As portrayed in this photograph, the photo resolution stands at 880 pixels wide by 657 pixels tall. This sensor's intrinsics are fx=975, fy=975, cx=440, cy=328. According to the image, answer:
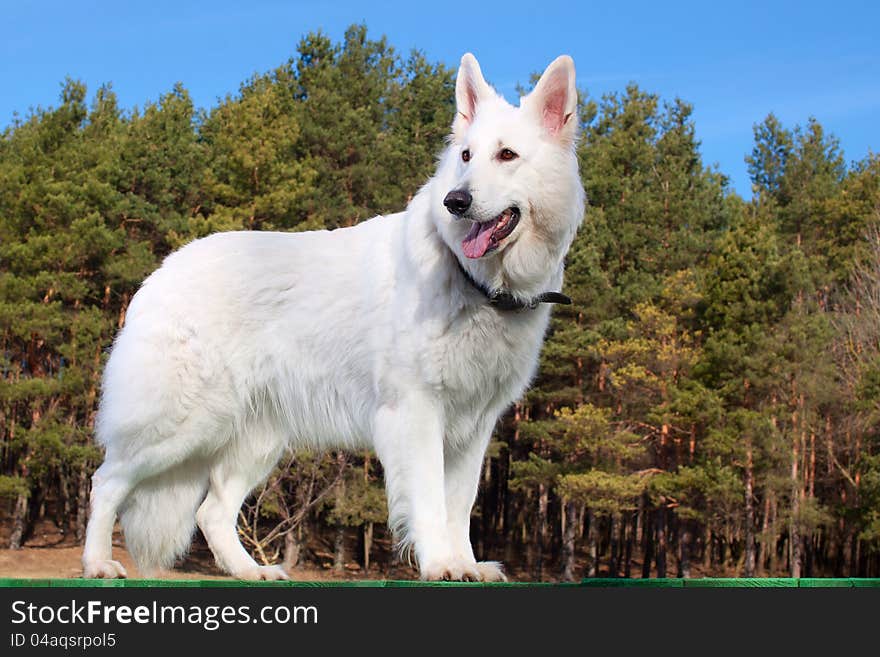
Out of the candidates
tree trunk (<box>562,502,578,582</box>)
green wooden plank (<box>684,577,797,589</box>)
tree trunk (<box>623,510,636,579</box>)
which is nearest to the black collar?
green wooden plank (<box>684,577,797,589</box>)

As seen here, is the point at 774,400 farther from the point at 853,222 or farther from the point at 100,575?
the point at 100,575

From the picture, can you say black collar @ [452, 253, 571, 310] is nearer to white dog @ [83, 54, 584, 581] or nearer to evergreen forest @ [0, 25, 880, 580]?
white dog @ [83, 54, 584, 581]

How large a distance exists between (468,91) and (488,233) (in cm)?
82

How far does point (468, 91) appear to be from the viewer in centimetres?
489

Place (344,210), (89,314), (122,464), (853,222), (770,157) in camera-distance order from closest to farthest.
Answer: (122,464)
(89,314)
(344,210)
(853,222)
(770,157)

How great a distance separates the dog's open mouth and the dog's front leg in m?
0.75

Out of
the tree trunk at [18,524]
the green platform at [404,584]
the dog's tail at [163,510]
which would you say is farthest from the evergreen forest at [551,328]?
the green platform at [404,584]

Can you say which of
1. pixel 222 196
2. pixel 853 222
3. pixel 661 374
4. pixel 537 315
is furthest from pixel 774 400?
pixel 537 315

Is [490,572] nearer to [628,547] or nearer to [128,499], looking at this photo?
[128,499]

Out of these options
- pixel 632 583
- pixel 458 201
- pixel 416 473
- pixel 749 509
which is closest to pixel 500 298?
pixel 458 201

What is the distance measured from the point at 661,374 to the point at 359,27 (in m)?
19.3

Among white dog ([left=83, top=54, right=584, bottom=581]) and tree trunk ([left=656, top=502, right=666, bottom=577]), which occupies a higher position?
white dog ([left=83, top=54, right=584, bottom=581])

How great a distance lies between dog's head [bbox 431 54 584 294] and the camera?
4551 mm

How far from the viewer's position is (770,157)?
48.0 m
